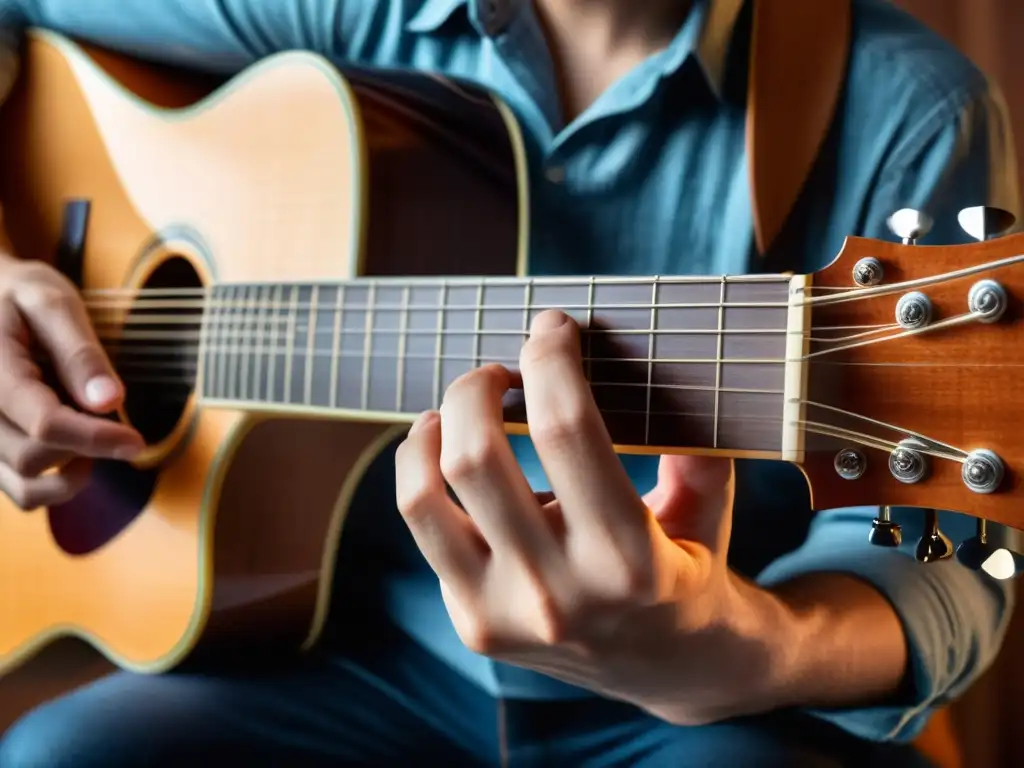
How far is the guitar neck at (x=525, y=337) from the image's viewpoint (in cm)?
43

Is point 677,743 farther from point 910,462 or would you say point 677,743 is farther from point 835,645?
point 910,462

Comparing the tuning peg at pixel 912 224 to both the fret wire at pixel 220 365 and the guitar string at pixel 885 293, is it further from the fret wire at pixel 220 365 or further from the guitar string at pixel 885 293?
the fret wire at pixel 220 365

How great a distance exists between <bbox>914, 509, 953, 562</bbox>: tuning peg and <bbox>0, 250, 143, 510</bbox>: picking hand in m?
0.59

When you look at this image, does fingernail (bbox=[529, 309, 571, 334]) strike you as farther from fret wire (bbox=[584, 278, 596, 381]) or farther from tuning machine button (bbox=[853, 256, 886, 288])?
tuning machine button (bbox=[853, 256, 886, 288])

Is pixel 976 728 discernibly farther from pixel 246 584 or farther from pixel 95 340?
pixel 95 340

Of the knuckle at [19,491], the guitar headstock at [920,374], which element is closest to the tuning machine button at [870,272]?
the guitar headstock at [920,374]

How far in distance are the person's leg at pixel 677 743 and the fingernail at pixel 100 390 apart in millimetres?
430

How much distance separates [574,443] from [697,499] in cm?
14

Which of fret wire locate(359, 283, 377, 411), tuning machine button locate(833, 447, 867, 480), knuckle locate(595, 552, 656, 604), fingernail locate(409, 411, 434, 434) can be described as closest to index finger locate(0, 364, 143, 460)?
fret wire locate(359, 283, 377, 411)

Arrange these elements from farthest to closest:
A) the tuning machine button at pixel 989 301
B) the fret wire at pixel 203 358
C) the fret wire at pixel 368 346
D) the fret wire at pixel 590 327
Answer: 1. the fret wire at pixel 203 358
2. the fret wire at pixel 368 346
3. the fret wire at pixel 590 327
4. the tuning machine button at pixel 989 301

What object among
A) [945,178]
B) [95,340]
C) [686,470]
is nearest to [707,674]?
[686,470]

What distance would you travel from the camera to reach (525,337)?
1.65 feet

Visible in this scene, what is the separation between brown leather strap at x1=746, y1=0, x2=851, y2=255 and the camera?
1.88 feet

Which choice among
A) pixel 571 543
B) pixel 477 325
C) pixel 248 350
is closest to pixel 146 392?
pixel 248 350
